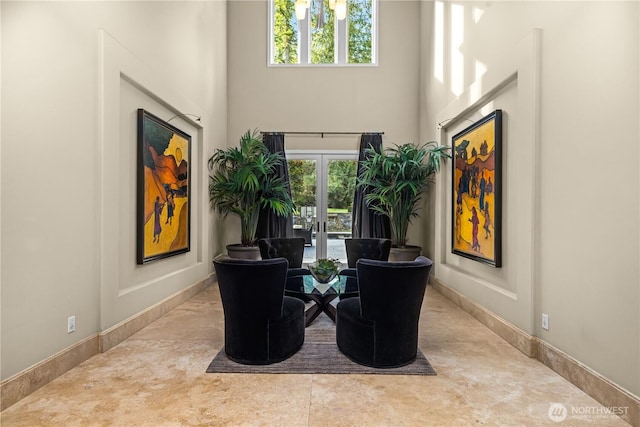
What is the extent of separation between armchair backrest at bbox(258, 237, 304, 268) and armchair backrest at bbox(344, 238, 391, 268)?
677 millimetres

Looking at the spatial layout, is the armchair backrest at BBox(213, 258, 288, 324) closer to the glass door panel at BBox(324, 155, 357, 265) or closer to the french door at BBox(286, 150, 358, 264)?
the french door at BBox(286, 150, 358, 264)

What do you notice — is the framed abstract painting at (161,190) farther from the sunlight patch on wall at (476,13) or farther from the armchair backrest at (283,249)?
the sunlight patch on wall at (476,13)

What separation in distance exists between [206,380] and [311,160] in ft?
15.7

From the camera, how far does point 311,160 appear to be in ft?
22.4

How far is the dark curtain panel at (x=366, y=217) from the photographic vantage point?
6469mm

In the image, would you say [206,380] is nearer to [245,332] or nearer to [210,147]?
[245,332]

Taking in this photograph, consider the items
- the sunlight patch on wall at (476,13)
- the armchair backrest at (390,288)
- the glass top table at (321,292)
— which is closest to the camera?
the armchair backrest at (390,288)

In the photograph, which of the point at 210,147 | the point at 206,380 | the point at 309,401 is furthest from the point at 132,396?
the point at 210,147

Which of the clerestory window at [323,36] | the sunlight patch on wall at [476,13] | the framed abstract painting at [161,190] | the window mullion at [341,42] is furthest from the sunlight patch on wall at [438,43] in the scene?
the framed abstract painting at [161,190]

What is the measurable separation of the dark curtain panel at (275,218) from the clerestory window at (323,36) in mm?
1446

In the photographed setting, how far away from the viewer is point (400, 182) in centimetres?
562

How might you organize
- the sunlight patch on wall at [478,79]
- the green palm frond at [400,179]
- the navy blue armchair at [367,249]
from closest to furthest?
the sunlight patch on wall at [478,79], the navy blue armchair at [367,249], the green palm frond at [400,179]

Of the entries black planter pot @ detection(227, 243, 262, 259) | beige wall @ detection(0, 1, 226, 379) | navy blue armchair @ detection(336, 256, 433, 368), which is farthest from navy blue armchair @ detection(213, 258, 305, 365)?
black planter pot @ detection(227, 243, 262, 259)

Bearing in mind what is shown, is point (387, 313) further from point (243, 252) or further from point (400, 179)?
point (243, 252)
